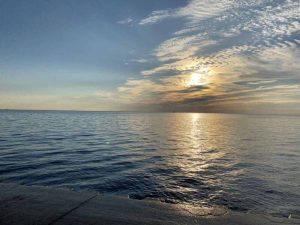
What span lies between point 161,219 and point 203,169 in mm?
10833

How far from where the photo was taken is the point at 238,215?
22.8 feet

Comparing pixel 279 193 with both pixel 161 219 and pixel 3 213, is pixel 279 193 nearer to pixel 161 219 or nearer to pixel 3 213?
pixel 161 219

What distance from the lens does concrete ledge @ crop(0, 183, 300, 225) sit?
6266mm

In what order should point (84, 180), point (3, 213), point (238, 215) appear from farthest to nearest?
point (84, 180) → point (238, 215) → point (3, 213)

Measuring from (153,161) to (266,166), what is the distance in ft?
Result: 26.3

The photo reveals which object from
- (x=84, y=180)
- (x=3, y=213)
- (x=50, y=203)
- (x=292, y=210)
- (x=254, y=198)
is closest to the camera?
(x=3, y=213)

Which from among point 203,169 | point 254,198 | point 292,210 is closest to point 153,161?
point 203,169

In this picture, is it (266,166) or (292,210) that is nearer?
(292,210)

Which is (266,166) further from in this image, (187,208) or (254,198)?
(187,208)

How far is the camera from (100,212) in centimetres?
681

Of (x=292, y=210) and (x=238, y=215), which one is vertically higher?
(x=238, y=215)

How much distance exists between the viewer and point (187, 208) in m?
7.32

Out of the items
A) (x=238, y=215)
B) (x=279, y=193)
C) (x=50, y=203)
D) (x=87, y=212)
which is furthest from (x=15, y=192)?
(x=279, y=193)

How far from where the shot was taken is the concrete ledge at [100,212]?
627 centimetres
